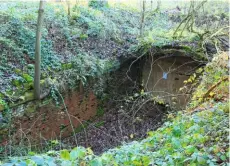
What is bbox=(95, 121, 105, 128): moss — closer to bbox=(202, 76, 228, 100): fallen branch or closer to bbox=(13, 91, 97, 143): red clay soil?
bbox=(13, 91, 97, 143): red clay soil

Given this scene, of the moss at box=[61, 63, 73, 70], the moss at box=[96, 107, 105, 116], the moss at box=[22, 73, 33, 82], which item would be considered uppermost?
the moss at box=[61, 63, 73, 70]

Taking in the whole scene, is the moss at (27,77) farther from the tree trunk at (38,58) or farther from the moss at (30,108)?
the moss at (30,108)

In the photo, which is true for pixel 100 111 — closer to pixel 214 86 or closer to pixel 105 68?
pixel 105 68

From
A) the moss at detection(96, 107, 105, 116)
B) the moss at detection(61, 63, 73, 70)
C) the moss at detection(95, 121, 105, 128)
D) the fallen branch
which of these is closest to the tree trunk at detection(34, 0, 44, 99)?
the moss at detection(61, 63, 73, 70)

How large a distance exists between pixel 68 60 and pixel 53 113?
2148 millimetres

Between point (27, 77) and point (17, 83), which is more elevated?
point (27, 77)

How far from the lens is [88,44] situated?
1137 centimetres

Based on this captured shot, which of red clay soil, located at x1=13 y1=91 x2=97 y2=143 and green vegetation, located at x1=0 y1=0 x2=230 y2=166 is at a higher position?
green vegetation, located at x1=0 y1=0 x2=230 y2=166

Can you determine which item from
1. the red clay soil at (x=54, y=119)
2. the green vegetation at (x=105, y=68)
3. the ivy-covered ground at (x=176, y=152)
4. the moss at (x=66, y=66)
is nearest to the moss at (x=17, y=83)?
the green vegetation at (x=105, y=68)

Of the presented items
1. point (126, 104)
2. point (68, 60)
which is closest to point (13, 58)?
point (68, 60)

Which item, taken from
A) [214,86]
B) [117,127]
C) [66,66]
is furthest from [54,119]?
[214,86]

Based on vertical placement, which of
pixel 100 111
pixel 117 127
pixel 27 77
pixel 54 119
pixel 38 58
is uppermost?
pixel 38 58

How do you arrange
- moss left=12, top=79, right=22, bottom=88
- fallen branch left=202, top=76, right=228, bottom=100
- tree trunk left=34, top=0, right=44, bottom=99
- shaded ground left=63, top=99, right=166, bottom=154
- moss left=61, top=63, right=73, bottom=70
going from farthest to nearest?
moss left=61, top=63, right=73, bottom=70 → shaded ground left=63, top=99, right=166, bottom=154 → moss left=12, top=79, right=22, bottom=88 → tree trunk left=34, top=0, right=44, bottom=99 → fallen branch left=202, top=76, right=228, bottom=100

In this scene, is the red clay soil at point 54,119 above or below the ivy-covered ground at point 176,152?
below
